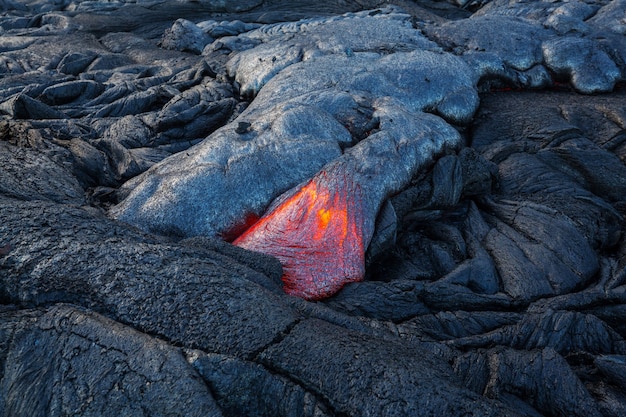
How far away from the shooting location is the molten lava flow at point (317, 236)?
548cm

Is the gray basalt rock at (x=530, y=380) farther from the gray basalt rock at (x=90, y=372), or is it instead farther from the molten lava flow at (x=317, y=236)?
the gray basalt rock at (x=90, y=372)

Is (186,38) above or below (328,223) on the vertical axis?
above

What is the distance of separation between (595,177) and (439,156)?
2.69 m

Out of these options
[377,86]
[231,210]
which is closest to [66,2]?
[377,86]

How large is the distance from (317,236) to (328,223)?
22 cm

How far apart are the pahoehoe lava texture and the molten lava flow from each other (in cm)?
3

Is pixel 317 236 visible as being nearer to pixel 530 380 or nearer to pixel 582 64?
pixel 530 380

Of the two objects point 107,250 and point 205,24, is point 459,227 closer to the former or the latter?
point 107,250

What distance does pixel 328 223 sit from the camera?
5.86 meters

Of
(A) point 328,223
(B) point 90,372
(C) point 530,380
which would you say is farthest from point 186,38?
(C) point 530,380

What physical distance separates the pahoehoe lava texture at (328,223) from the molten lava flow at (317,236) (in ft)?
0.10

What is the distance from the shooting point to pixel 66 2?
20.1 metres

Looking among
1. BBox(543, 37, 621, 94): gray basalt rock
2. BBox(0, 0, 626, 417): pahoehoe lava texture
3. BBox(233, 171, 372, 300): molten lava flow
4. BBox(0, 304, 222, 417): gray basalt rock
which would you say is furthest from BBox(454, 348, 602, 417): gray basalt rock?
BBox(543, 37, 621, 94): gray basalt rock

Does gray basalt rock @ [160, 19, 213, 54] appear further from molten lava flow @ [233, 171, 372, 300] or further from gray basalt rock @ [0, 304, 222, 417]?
gray basalt rock @ [0, 304, 222, 417]
